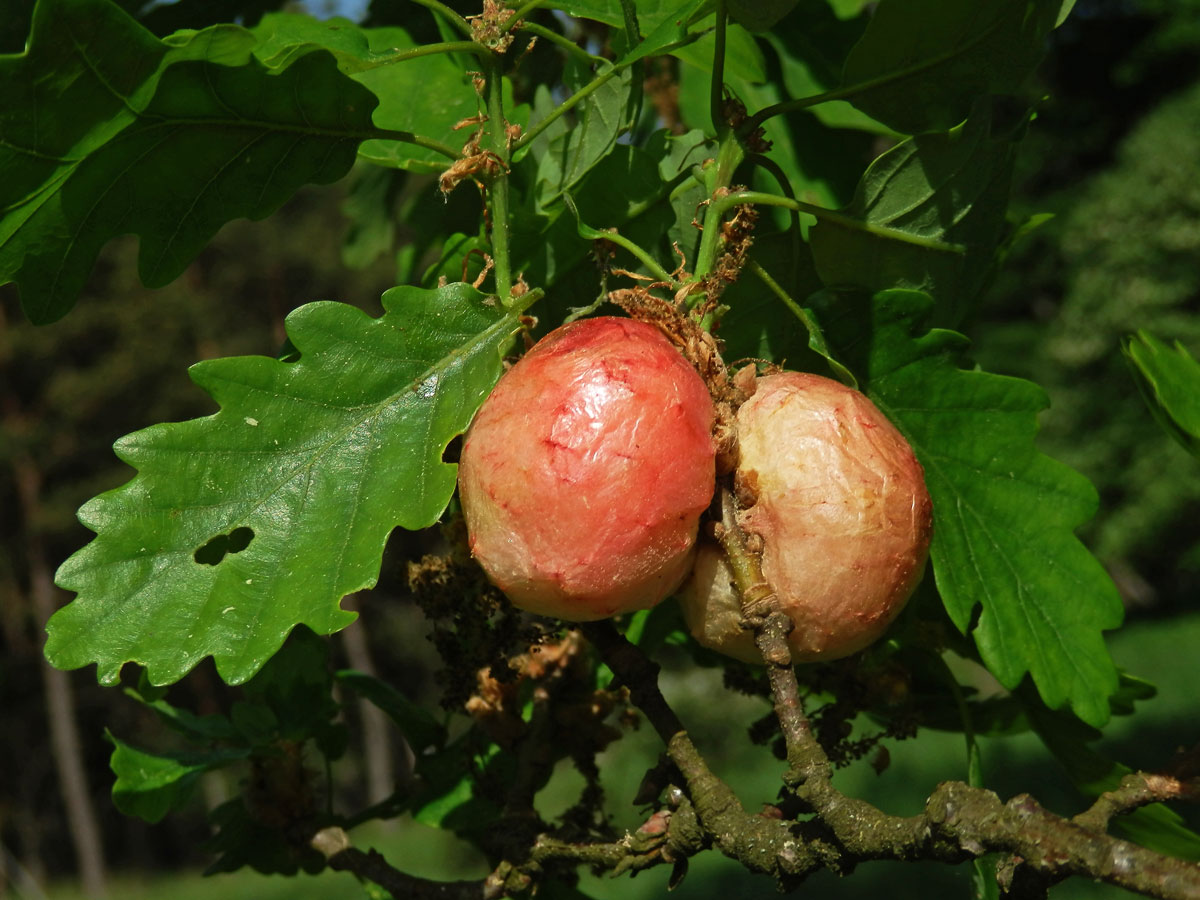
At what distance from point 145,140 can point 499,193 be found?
1.30ft

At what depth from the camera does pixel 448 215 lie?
1.92 meters

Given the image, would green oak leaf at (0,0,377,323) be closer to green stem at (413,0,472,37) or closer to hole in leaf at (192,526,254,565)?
green stem at (413,0,472,37)

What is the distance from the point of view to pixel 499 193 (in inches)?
52.4

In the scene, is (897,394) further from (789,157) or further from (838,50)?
(838,50)

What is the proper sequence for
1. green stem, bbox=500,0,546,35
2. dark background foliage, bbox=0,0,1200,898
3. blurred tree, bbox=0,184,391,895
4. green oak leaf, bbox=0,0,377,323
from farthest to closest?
blurred tree, bbox=0,184,391,895
dark background foliage, bbox=0,0,1200,898
green stem, bbox=500,0,546,35
green oak leaf, bbox=0,0,377,323

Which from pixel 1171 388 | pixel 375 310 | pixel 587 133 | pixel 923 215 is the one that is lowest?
pixel 375 310

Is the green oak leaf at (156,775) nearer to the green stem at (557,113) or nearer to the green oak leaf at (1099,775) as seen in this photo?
the green stem at (557,113)

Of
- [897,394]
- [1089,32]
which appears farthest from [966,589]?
[1089,32]

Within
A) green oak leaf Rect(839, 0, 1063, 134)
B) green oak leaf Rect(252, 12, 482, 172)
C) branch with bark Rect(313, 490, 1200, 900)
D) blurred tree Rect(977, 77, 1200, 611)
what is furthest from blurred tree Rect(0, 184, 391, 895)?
branch with bark Rect(313, 490, 1200, 900)

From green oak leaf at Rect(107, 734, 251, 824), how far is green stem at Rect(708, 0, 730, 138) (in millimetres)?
1216

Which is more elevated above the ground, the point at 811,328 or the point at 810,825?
the point at 811,328

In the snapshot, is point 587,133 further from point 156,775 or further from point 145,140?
point 156,775

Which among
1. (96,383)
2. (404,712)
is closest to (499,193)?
(404,712)

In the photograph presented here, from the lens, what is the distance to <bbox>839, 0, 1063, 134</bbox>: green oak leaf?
1.27m
